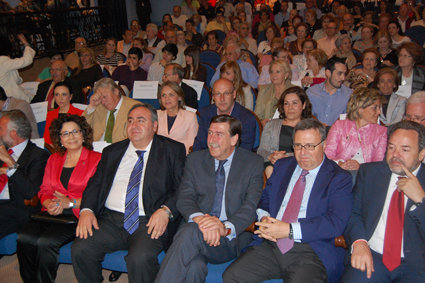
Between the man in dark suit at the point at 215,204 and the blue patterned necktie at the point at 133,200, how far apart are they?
0.34 m

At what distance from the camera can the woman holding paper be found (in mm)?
3730

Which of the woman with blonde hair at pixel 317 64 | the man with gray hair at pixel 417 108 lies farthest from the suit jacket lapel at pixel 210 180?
the woman with blonde hair at pixel 317 64

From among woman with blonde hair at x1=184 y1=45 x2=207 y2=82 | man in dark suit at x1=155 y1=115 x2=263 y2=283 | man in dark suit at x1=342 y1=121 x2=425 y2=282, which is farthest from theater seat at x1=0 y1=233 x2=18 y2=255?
woman with blonde hair at x1=184 y1=45 x2=207 y2=82

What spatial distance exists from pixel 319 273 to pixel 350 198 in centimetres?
50

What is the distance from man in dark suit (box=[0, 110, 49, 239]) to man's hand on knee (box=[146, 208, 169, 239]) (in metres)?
1.05

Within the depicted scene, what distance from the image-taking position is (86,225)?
2.50m

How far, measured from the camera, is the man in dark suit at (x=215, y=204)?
2.20 metres

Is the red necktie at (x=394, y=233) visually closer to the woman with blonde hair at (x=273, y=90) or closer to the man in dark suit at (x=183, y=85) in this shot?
the woman with blonde hair at (x=273, y=90)

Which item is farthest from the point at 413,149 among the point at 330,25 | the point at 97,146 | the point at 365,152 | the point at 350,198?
the point at 330,25

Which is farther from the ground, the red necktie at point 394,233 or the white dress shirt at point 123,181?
the white dress shirt at point 123,181

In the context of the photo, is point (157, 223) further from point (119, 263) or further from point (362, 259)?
point (362, 259)

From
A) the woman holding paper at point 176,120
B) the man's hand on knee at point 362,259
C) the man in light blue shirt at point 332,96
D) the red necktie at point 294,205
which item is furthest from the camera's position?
the man in light blue shirt at point 332,96

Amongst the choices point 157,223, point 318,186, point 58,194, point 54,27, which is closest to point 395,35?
point 318,186

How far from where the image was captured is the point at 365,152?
9.66ft
